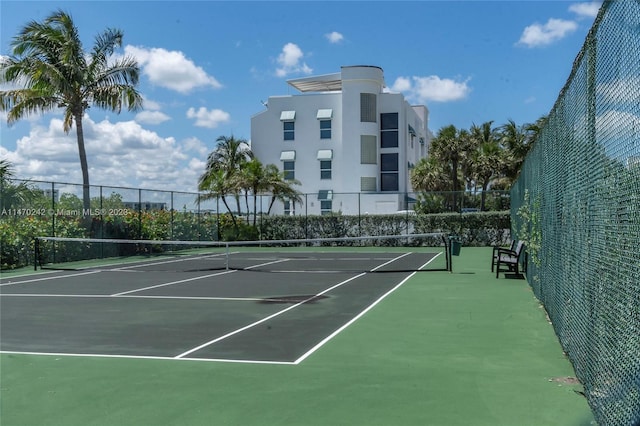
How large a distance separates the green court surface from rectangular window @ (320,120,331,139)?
151 ft

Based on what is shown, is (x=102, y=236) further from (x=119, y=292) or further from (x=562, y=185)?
(x=562, y=185)

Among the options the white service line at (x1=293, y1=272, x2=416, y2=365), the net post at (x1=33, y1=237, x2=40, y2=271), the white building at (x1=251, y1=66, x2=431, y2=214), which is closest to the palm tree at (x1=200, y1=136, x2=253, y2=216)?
the white building at (x1=251, y1=66, x2=431, y2=214)

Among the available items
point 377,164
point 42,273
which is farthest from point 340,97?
point 42,273

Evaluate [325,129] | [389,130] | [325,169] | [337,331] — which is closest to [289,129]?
[325,129]

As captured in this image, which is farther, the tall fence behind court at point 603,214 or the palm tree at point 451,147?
the palm tree at point 451,147

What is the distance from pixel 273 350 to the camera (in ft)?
27.6

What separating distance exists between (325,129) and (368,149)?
4.05 m

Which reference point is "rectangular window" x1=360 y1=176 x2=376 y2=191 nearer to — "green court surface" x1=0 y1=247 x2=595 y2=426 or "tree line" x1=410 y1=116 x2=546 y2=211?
"tree line" x1=410 y1=116 x2=546 y2=211

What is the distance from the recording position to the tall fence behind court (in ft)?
13.4

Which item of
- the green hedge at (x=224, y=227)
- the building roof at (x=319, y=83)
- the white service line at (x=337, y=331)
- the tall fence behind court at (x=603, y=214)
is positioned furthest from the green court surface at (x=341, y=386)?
the building roof at (x=319, y=83)

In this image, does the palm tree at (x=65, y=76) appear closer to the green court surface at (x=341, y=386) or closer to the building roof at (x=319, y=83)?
the green court surface at (x=341, y=386)

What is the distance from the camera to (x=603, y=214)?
5.17m

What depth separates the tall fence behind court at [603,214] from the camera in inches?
161

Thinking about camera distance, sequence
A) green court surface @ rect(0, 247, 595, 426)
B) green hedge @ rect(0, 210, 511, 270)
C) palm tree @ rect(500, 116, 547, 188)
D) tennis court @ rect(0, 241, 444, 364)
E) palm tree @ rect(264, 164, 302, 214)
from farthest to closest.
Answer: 1. palm tree @ rect(500, 116, 547, 188)
2. palm tree @ rect(264, 164, 302, 214)
3. green hedge @ rect(0, 210, 511, 270)
4. tennis court @ rect(0, 241, 444, 364)
5. green court surface @ rect(0, 247, 595, 426)
